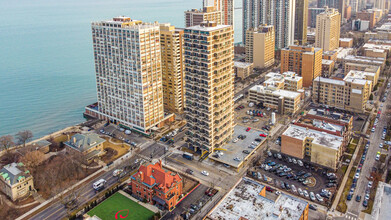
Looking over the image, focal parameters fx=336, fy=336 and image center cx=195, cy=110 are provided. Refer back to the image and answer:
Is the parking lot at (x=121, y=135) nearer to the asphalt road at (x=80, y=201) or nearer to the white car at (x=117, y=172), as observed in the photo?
the white car at (x=117, y=172)

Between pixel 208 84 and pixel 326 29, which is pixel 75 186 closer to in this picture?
pixel 208 84

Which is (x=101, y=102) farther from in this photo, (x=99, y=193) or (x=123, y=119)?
(x=99, y=193)

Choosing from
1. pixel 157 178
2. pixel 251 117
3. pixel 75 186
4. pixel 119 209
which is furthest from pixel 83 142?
pixel 251 117

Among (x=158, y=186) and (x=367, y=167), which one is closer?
(x=158, y=186)

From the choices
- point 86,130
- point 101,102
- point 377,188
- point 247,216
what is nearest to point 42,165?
point 86,130

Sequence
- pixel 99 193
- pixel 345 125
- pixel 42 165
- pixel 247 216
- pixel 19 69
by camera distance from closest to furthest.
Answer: pixel 247 216 < pixel 99 193 < pixel 42 165 < pixel 345 125 < pixel 19 69

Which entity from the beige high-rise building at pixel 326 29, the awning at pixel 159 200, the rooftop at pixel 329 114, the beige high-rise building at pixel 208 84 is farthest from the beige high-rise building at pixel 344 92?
the awning at pixel 159 200
